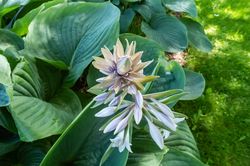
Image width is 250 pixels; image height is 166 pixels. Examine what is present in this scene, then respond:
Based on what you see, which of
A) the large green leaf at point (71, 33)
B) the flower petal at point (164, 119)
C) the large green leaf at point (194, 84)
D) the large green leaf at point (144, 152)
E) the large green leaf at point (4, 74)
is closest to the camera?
the flower petal at point (164, 119)

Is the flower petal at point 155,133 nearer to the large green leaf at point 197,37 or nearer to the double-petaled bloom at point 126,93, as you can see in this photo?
the double-petaled bloom at point 126,93

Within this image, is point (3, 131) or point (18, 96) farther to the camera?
point (3, 131)

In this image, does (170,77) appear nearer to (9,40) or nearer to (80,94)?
(80,94)

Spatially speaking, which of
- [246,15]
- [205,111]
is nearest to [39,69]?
[205,111]

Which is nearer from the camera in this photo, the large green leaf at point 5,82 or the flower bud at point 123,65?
the flower bud at point 123,65

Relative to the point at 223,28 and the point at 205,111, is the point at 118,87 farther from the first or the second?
the point at 223,28

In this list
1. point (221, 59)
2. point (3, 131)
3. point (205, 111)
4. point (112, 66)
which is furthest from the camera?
point (221, 59)

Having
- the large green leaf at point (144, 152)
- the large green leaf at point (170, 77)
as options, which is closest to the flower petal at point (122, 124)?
the large green leaf at point (144, 152)
